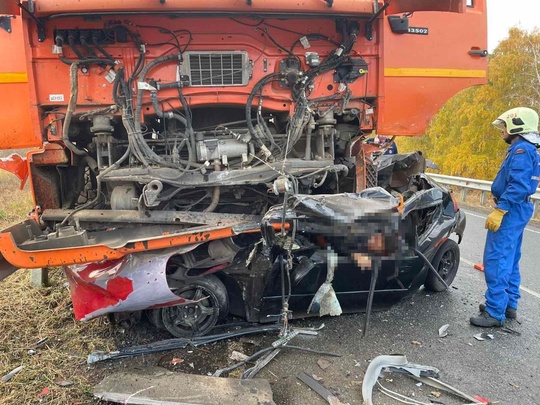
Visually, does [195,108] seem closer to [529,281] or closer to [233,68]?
[233,68]

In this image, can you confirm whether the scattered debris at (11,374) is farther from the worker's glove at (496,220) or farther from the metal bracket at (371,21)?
the worker's glove at (496,220)

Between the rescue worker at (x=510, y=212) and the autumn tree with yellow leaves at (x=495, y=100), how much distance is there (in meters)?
17.0

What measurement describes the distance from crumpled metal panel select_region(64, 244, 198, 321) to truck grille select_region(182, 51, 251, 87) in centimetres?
140

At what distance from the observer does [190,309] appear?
3297mm

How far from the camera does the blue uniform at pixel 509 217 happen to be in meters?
3.55

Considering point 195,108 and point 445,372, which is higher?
point 195,108

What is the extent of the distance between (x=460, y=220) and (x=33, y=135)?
4.15 m

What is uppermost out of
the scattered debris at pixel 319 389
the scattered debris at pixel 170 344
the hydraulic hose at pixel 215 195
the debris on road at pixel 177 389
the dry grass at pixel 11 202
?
the hydraulic hose at pixel 215 195

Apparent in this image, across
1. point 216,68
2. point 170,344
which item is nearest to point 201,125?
point 216,68

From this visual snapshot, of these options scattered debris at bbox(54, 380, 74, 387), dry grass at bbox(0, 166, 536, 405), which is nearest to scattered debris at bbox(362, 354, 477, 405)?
dry grass at bbox(0, 166, 536, 405)

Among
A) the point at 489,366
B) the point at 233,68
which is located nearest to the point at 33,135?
the point at 233,68

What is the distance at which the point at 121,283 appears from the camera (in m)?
2.91

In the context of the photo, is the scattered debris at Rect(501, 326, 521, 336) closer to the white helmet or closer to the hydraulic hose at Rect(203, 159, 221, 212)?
the white helmet

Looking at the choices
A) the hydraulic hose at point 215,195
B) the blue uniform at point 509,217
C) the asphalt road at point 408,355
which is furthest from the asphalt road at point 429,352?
the hydraulic hose at point 215,195
